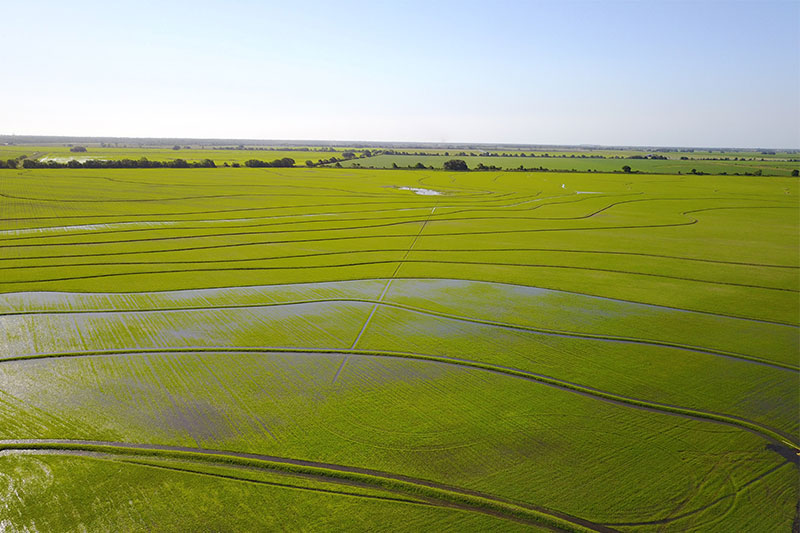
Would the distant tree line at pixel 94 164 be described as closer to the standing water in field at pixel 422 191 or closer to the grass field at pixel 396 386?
the standing water in field at pixel 422 191

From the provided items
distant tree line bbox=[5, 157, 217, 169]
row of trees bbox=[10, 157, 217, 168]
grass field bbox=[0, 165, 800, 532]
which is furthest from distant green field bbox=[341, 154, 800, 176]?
A: grass field bbox=[0, 165, 800, 532]

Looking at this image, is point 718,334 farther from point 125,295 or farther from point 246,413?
point 125,295

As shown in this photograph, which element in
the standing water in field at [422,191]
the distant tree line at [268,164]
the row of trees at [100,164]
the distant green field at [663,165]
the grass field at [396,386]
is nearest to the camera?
the grass field at [396,386]

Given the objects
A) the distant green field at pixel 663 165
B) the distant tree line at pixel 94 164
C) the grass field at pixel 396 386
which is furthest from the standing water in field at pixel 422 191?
the distant tree line at pixel 94 164

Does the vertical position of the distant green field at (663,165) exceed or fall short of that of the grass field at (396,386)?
it exceeds it

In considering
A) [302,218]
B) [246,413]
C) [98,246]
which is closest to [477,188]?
[302,218]

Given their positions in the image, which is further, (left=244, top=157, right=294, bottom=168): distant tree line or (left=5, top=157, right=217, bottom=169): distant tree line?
(left=244, top=157, right=294, bottom=168): distant tree line

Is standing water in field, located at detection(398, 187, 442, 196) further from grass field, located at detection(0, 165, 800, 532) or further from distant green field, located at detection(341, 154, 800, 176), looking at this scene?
distant green field, located at detection(341, 154, 800, 176)

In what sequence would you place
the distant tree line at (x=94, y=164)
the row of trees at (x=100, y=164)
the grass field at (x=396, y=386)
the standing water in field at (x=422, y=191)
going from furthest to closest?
the row of trees at (x=100, y=164)
the distant tree line at (x=94, y=164)
the standing water in field at (x=422, y=191)
the grass field at (x=396, y=386)
